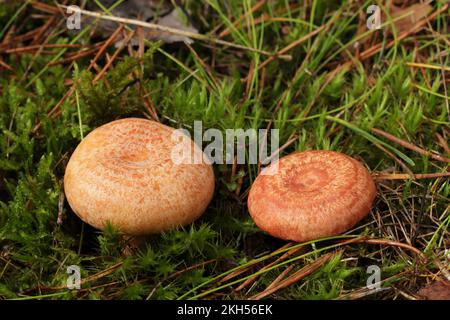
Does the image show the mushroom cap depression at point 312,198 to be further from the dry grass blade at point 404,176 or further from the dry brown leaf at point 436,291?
the dry brown leaf at point 436,291

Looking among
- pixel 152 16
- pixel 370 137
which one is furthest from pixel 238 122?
pixel 152 16

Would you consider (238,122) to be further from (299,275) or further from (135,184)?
(299,275)

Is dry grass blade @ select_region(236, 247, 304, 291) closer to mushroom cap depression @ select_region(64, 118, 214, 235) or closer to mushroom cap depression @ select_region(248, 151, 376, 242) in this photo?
mushroom cap depression @ select_region(248, 151, 376, 242)
